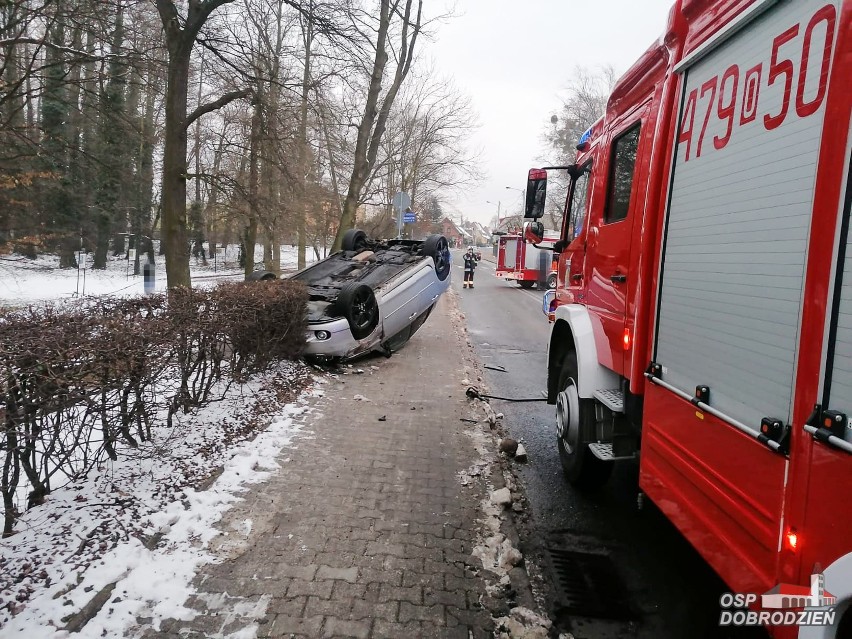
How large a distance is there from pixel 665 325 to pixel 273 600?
7.88ft

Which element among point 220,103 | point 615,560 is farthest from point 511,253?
point 615,560

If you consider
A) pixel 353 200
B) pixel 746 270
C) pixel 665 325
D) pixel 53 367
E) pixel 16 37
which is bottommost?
pixel 53 367

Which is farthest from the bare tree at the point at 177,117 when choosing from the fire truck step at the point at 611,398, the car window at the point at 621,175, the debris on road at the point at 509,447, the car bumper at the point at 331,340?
the fire truck step at the point at 611,398

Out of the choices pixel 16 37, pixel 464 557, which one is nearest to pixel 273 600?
pixel 464 557

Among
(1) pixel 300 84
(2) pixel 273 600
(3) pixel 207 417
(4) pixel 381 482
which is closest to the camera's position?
(2) pixel 273 600

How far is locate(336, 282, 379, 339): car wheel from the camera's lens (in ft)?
22.9

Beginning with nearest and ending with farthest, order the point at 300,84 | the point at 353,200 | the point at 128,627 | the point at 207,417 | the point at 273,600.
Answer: the point at 128,627
the point at 273,600
the point at 207,417
the point at 300,84
the point at 353,200

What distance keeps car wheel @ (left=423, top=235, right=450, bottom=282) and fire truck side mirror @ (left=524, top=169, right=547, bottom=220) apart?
3.59 m

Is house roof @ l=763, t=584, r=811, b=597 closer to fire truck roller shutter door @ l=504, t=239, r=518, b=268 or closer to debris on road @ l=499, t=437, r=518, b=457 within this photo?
debris on road @ l=499, t=437, r=518, b=457

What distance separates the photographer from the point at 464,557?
305cm

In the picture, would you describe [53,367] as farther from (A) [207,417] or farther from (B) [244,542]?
(A) [207,417]

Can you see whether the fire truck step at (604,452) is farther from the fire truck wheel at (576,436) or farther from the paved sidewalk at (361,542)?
the paved sidewalk at (361,542)

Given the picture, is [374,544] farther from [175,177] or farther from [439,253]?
[175,177]

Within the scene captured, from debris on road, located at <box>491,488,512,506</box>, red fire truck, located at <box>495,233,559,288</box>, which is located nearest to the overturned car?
debris on road, located at <box>491,488,512,506</box>
